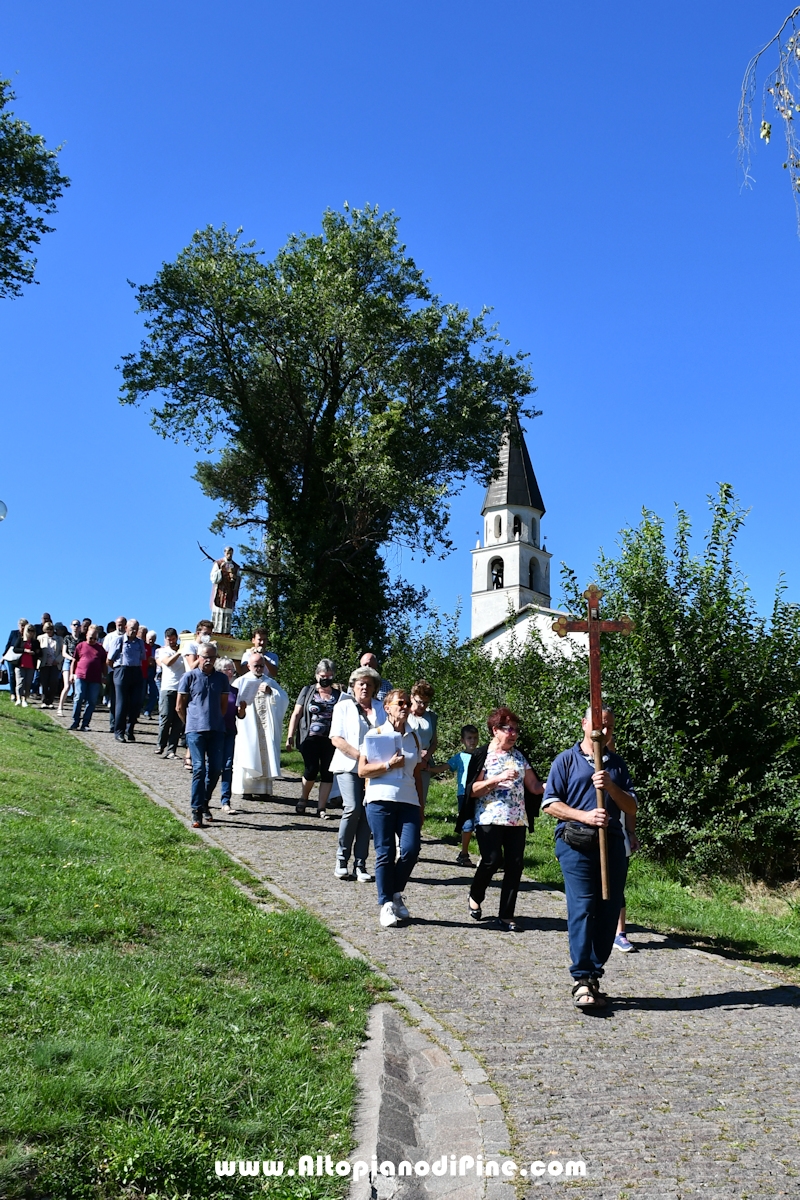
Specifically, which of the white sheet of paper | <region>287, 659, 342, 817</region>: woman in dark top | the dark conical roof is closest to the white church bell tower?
the dark conical roof

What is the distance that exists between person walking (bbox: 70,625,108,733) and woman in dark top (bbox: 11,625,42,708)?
3.31 meters

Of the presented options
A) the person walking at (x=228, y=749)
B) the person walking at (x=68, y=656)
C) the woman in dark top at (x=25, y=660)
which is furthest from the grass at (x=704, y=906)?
the woman in dark top at (x=25, y=660)

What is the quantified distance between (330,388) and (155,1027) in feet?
96.9

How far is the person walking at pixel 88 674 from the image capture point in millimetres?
18266

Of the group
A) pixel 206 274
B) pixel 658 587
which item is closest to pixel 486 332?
pixel 206 274

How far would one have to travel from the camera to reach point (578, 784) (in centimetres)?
690

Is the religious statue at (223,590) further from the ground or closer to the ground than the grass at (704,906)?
further from the ground

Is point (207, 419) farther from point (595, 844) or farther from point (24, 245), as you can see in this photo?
point (595, 844)

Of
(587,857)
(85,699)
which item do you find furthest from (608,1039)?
(85,699)

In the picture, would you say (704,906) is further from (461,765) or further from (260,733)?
(260,733)

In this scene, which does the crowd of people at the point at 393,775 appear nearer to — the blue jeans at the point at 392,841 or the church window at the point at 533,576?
the blue jeans at the point at 392,841

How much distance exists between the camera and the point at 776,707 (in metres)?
13.5

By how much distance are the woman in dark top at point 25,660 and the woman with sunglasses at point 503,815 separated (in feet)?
50.3

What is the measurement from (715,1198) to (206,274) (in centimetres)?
3050
